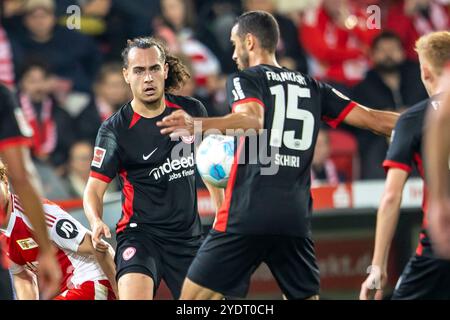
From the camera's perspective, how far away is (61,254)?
7949 millimetres

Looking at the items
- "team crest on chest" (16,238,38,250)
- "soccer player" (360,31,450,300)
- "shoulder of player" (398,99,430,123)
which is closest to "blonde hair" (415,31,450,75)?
"soccer player" (360,31,450,300)

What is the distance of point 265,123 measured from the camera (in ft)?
23.6

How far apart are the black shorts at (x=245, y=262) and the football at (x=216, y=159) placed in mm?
506

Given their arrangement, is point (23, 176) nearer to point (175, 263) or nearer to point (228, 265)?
point (228, 265)

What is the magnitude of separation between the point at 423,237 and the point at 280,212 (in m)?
0.87

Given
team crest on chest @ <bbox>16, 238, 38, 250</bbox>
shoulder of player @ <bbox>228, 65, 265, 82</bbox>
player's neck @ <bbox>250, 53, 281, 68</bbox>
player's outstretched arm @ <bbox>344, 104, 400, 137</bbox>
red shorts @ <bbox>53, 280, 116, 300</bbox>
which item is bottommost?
red shorts @ <bbox>53, 280, 116, 300</bbox>

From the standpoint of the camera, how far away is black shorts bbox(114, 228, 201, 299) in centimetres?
775

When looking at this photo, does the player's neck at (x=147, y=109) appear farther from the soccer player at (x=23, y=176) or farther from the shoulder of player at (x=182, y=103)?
the soccer player at (x=23, y=176)

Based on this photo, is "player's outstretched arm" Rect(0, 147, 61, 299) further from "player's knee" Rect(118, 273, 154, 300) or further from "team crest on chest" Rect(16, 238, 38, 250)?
"team crest on chest" Rect(16, 238, 38, 250)

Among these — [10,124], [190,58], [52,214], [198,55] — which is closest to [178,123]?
[10,124]

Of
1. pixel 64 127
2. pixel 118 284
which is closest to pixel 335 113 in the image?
pixel 118 284

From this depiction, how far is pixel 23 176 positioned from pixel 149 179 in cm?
215

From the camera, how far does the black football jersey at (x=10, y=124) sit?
6113 mm

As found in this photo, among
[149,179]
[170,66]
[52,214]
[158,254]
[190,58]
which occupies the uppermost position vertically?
[190,58]
